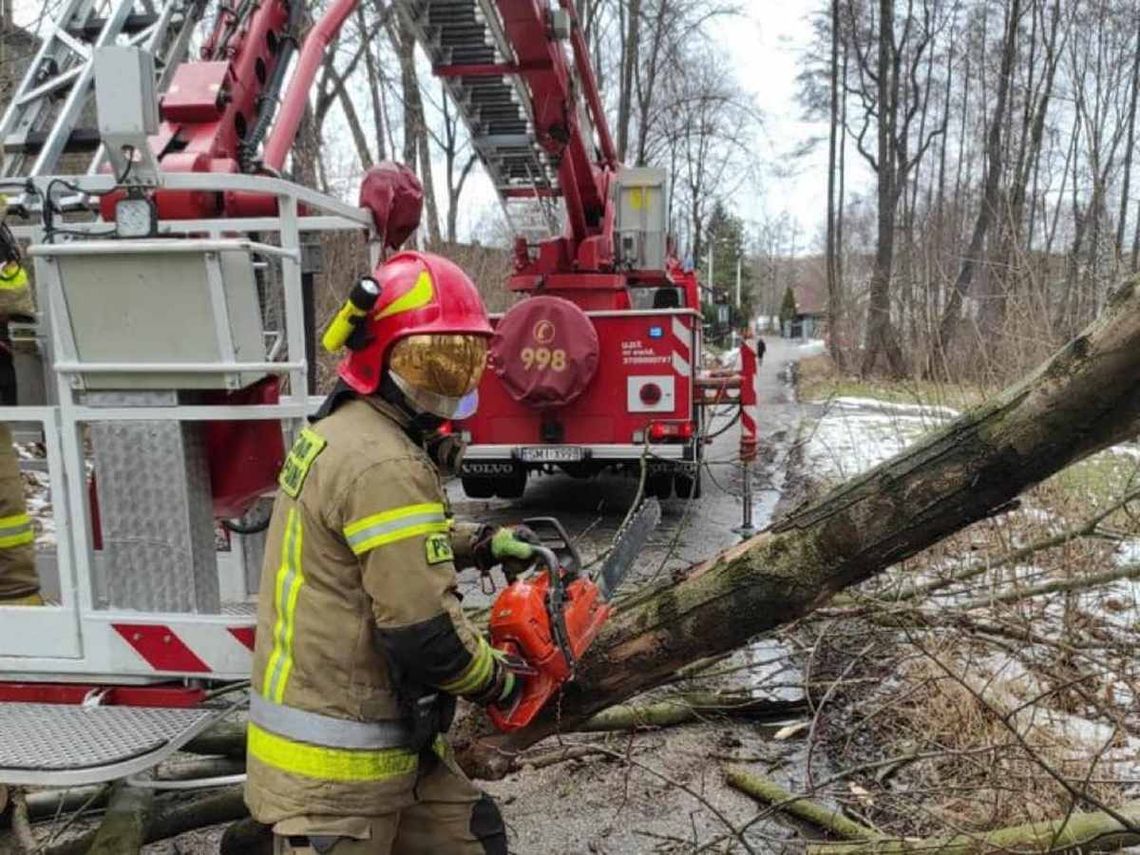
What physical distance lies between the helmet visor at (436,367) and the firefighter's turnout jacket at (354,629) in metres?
0.10

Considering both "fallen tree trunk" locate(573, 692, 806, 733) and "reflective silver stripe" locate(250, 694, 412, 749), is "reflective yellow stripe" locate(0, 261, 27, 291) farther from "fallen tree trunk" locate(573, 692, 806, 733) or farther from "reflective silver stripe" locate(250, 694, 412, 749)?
"fallen tree trunk" locate(573, 692, 806, 733)

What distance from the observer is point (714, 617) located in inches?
91.5

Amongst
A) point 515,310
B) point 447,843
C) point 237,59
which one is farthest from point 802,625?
point 515,310

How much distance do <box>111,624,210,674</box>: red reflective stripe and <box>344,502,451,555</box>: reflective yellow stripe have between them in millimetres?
898

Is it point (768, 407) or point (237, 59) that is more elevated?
point (237, 59)

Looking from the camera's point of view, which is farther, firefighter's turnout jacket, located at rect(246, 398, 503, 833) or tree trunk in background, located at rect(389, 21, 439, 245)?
tree trunk in background, located at rect(389, 21, 439, 245)

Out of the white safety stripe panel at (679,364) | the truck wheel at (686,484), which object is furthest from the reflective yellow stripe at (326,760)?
the truck wheel at (686,484)

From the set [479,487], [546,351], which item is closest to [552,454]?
[546,351]

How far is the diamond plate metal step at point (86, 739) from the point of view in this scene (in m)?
2.11

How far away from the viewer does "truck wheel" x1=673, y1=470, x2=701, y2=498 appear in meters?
7.51

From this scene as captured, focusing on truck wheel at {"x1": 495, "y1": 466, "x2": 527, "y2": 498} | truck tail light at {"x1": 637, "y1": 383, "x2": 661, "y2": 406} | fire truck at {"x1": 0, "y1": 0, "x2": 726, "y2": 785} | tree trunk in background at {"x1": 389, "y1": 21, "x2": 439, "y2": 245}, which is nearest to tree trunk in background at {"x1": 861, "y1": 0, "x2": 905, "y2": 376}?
tree trunk in background at {"x1": 389, "y1": 21, "x2": 439, "y2": 245}

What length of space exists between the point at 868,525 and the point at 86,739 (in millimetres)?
1988

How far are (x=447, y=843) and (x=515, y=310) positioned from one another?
16.6 feet

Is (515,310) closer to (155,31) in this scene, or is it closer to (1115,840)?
(155,31)
